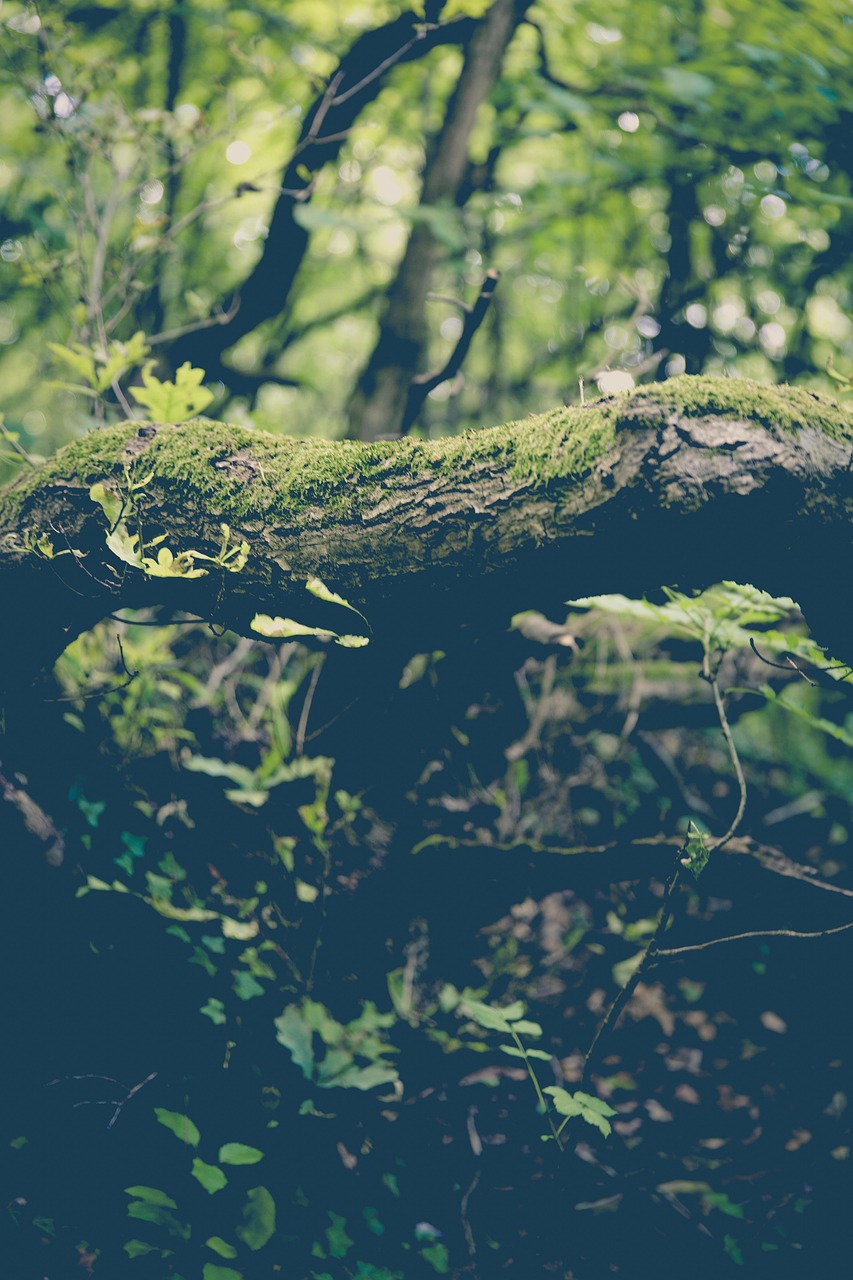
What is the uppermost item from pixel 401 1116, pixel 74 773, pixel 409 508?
pixel 409 508

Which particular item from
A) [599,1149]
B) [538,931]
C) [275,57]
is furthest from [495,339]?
[599,1149]

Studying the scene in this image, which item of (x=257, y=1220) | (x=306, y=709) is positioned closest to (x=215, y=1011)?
(x=257, y=1220)

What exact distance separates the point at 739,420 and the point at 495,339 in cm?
492

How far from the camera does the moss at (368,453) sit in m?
1.49

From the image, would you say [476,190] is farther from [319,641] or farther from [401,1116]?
[401,1116]

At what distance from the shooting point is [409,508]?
5.39 ft

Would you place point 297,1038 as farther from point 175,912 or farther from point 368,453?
point 368,453

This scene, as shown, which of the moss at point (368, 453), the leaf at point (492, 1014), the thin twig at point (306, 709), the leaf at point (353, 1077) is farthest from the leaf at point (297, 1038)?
the moss at point (368, 453)

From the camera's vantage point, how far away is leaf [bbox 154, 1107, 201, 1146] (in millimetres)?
1971

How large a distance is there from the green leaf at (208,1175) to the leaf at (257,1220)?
0.10 meters

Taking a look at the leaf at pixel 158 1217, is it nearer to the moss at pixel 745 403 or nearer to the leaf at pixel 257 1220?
the leaf at pixel 257 1220

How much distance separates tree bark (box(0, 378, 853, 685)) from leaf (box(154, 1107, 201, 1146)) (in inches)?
52.3

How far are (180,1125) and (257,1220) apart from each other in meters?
0.31

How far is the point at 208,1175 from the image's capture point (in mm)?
1854
